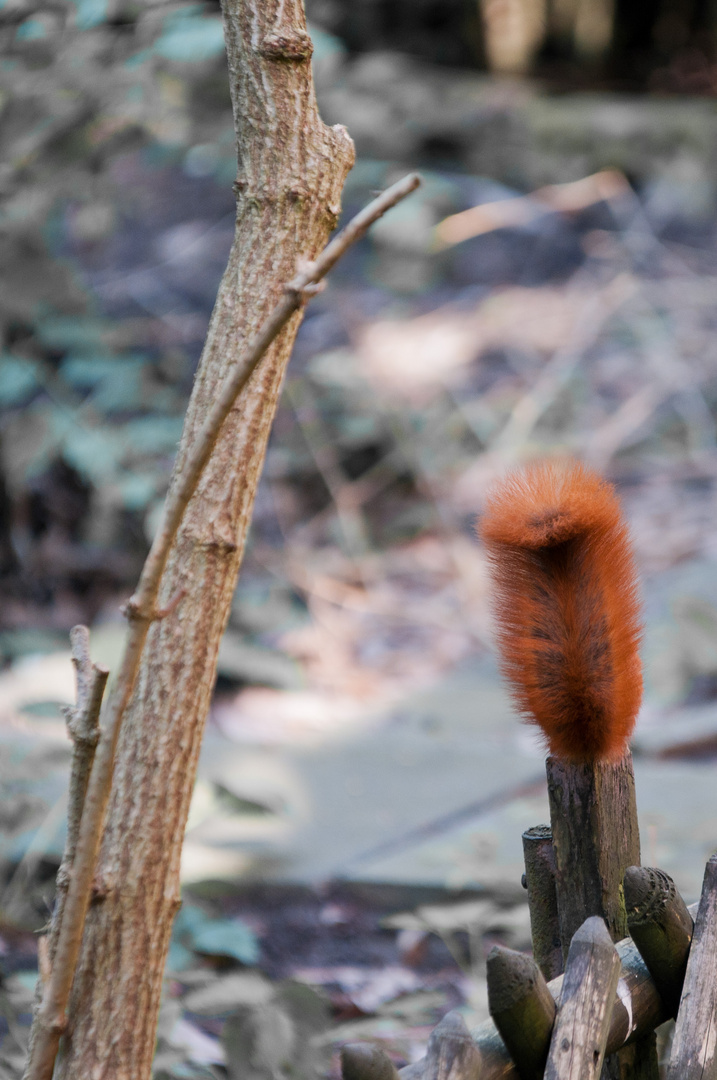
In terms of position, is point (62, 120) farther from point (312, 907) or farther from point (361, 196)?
point (361, 196)

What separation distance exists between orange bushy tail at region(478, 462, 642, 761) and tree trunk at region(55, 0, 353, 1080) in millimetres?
246

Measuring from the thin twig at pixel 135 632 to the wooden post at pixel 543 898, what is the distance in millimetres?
446

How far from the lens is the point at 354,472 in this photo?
4.40 metres

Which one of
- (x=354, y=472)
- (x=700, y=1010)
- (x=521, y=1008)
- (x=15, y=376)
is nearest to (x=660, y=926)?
(x=700, y=1010)

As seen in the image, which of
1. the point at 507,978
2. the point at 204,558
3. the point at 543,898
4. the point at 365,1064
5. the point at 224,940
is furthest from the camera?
the point at 224,940

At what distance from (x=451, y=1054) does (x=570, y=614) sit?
14.8 inches

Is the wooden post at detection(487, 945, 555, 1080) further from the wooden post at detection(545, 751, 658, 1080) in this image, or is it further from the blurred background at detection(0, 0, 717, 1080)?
the blurred background at detection(0, 0, 717, 1080)

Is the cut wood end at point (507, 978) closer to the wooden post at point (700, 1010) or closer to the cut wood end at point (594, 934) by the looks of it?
the cut wood end at point (594, 934)

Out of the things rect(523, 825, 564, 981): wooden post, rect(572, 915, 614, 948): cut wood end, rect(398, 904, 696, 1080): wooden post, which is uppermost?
rect(523, 825, 564, 981): wooden post

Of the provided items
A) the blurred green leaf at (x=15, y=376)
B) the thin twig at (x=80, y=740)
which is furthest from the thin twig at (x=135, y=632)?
the blurred green leaf at (x=15, y=376)

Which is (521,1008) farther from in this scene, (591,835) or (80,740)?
(80,740)

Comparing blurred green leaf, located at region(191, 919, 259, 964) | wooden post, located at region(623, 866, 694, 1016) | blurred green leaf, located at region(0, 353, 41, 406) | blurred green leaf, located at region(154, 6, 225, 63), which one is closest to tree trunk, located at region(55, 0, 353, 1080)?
wooden post, located at region(623, 866, 694, 1016)

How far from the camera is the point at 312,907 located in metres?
2.14

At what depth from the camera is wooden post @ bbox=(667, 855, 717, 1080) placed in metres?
0.95
